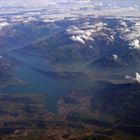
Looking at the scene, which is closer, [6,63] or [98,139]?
[98,139]

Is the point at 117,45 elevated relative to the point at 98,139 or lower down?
elevated

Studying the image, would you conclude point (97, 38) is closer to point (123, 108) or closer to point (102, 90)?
point (102, 90)

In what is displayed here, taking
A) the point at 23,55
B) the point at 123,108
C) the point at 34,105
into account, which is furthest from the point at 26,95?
the point at 23,55

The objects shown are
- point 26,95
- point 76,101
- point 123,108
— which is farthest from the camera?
point 26,95

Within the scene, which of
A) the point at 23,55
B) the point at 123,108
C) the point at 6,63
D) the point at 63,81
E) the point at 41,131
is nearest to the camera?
the point at 41,131

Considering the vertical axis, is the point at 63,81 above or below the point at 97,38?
below

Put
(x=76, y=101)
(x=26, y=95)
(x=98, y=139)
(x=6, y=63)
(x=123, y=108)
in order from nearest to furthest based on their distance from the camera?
(x=98, y=139) < (x=123, y=108) < (x=76, y=101) < (x=26, y=95) < (x=6, y=63)

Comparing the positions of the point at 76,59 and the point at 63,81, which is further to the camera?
the point at 76,59

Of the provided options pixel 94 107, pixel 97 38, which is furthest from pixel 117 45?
pixel 94 107

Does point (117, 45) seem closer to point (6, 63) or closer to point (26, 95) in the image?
point (6, 63)

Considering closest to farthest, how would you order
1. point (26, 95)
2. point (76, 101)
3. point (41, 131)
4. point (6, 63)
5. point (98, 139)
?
1. point (98, 139)
2. point (41, 131)
3. point (76, 101)
4. point (26, 95)
5. point (6, 63)
